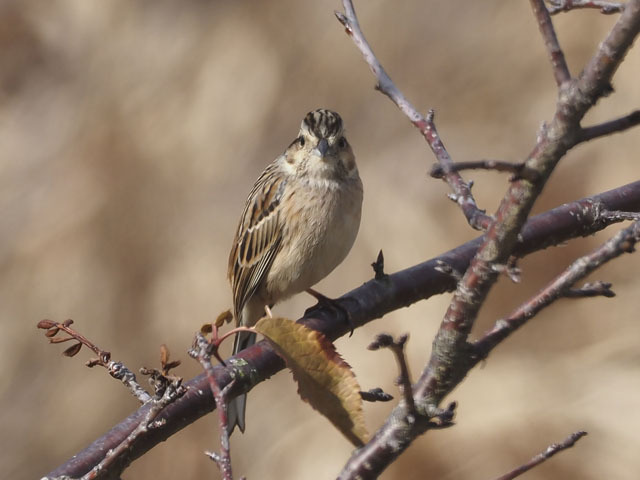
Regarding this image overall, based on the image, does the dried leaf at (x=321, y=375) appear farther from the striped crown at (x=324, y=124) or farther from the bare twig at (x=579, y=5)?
the striped crown at (x=324, y=124)

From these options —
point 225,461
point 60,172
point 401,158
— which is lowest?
point 225,461

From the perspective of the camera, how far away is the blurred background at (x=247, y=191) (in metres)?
4.68

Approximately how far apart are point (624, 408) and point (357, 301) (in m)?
2.10

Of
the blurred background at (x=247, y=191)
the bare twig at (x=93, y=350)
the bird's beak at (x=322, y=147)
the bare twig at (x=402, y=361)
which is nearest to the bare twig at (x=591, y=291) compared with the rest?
the bare twig at (x=402, y=361)

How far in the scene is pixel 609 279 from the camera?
4.66 m

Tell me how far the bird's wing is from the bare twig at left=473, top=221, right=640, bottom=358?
2275mm

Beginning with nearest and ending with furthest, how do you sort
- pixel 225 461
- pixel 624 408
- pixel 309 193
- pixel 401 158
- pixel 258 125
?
1. pixel 225 461
2. pixel 309 193
3. pixel 624 408
4. pixel 401 158
5. pixel 258 125

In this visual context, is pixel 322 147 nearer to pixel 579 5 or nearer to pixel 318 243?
pixel 318 243

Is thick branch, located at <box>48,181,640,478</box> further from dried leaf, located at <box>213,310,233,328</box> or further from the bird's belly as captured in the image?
dried leaf, located at <box>213,310,233,328</box>

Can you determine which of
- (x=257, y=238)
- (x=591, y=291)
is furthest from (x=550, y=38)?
(x=257, y=238)

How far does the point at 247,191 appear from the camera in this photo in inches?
220

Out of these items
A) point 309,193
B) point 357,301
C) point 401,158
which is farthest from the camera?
point 401,158

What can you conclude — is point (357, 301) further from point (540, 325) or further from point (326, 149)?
point (540, 325)

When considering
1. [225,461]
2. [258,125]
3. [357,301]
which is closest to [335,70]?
[258,125]
